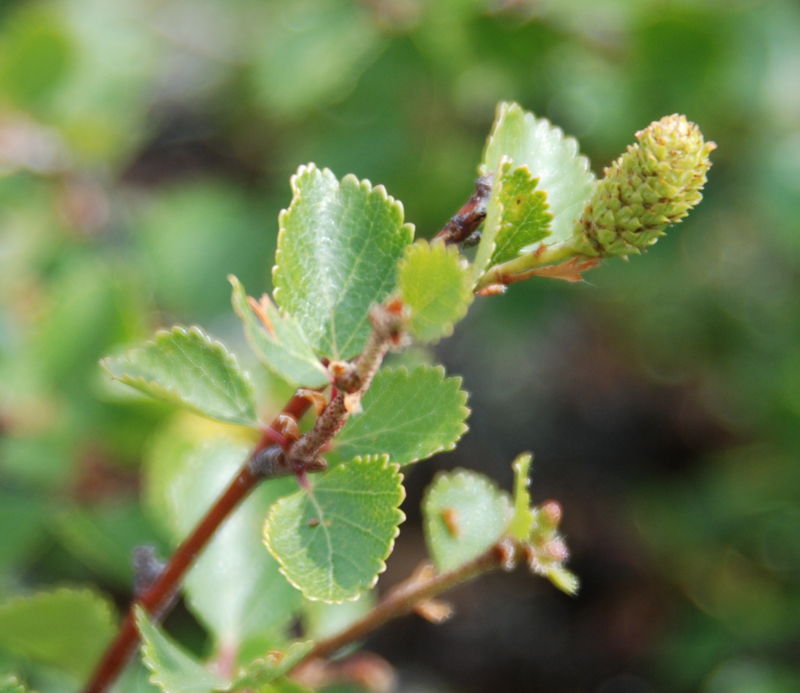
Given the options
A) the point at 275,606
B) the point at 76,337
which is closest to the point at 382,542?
the point at 275,606

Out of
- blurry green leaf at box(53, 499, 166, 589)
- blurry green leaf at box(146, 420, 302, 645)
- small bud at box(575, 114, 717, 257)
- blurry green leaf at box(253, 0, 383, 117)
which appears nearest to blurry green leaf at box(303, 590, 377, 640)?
blurry green leaf at box(146, 420, 302, 645)

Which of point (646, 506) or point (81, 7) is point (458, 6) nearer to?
point (81, 7)

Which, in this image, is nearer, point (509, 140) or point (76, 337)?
point (509, 140)

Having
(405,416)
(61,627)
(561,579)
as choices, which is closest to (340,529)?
(405,416)

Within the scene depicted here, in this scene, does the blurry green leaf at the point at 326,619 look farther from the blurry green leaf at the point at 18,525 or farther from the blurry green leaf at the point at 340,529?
the blurry green leaf at the point at 18,525

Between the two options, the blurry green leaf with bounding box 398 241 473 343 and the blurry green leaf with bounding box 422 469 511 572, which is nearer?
the blurry green leaf with bounding box 398 241 473 343

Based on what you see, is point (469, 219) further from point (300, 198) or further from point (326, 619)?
point (326, 619)

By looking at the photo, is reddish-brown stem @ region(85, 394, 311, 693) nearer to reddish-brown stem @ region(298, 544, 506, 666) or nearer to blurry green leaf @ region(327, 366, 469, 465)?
blurry green leaf @ region(327, 366, 469, 465)
